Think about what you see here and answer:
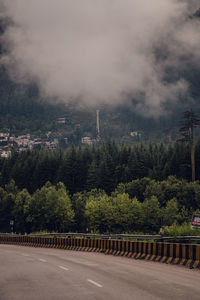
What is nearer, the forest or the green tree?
the green tree

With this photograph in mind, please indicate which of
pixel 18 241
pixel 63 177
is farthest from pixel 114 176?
pixel 18 241

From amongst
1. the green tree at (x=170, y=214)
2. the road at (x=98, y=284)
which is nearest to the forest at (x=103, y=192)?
the green tree at (x=170, y=214)

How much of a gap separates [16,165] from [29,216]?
177ft

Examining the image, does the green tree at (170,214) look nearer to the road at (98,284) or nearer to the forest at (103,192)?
the forest at (103,192)

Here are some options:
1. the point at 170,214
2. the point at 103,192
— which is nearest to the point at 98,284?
the point at 170,214

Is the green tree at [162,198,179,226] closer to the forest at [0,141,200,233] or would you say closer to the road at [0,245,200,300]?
the forest at [0,141,200,233]

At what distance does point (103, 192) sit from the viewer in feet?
442

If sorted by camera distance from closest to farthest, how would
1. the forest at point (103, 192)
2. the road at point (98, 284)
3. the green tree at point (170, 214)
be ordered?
1. the road at point (98, 284)
2. the green tree at point (170, 214)
3. the forest at point (103, 192)

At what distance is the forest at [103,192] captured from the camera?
105688mm

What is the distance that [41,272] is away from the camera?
51.4 ft

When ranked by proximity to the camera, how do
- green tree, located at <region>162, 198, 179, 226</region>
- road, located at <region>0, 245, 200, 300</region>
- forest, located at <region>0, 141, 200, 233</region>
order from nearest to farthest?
road, located at <region>0, 245, 200, 300</region> → green tree, located at <region>162, 198, 179, 226</region> → forest, located at <region>0, 141, 200, 233</region>

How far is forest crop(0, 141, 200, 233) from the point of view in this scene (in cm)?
10569

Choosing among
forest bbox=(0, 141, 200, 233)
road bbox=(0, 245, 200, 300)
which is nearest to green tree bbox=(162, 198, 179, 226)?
forest bbox=(0, 141, 200, 233)

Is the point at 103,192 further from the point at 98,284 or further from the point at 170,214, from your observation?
the point at 98,284
